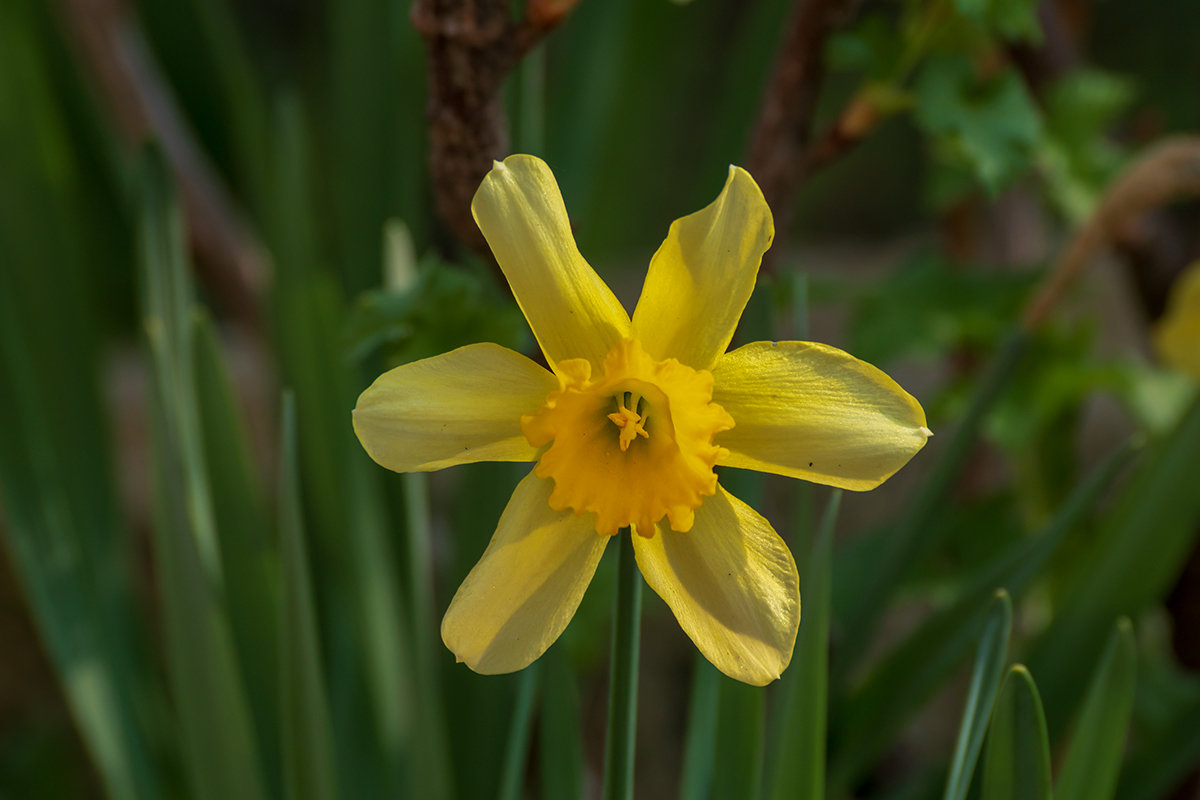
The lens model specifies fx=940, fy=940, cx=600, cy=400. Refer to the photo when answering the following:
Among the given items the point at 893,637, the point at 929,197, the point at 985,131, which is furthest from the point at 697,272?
the point at 893,637

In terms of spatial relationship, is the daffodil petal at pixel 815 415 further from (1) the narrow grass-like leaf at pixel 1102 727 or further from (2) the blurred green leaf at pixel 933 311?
(2) the blurred green leaf at pixel 933 311

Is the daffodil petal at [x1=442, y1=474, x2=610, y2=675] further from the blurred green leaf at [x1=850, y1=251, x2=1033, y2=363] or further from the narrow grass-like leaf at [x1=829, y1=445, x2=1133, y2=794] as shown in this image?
the blurred green leaf at [x1=850, y1=251, x2=1033, y2=363]

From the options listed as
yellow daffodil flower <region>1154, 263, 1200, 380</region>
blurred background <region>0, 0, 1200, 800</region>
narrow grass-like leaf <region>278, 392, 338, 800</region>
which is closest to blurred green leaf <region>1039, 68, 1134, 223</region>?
blurred background <region>0, 0, 1200, 800</region>

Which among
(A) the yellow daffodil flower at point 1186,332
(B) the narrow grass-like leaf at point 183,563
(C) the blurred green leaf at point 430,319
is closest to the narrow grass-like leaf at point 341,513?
(B) the narrow grass-like leaf at point 183,563

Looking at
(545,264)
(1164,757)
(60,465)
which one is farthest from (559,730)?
(60,465)

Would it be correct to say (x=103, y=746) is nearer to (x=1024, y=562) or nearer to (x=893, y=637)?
(x=1024, y=562)

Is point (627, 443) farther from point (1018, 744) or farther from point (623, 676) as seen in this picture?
point (1018, 744)
